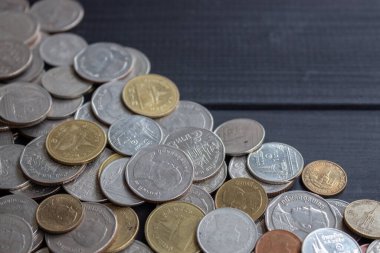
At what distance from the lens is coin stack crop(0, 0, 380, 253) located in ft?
3.32

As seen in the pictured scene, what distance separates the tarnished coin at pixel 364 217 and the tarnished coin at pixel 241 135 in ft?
0.70

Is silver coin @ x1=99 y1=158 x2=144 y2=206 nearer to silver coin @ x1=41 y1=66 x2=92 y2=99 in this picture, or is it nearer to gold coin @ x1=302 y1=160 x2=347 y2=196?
silver coin @ x1=41 y1=66 x2=92 y2=99

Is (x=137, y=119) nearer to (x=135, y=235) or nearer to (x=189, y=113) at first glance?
(x=189, y=113)

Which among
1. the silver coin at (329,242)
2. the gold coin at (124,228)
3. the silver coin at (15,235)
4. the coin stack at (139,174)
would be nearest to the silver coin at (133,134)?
the coin stack at (139,174)

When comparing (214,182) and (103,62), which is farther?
(103,62)

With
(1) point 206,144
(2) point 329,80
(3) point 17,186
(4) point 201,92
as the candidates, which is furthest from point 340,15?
(3) point 17,186

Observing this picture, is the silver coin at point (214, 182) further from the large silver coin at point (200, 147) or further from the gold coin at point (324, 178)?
the gold coin at point (324, 178)

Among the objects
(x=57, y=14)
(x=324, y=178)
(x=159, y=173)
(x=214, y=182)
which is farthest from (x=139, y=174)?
(x=57, y=14)

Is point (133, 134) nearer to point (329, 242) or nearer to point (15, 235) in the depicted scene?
point (15, 235)

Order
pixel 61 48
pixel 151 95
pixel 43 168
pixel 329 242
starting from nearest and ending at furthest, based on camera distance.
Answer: pixel 329 242, pixel 43 168, pixel 151 95, pixel 61 48

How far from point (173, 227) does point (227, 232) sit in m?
0.09

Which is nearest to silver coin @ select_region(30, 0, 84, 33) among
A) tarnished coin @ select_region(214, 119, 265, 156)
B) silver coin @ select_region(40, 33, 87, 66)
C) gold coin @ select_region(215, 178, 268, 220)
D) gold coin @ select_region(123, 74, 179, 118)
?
silver coin @ select_region(40, 33, 87, 66)

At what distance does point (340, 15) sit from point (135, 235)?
0.75 metres

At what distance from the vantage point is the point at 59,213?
1.03 metres
